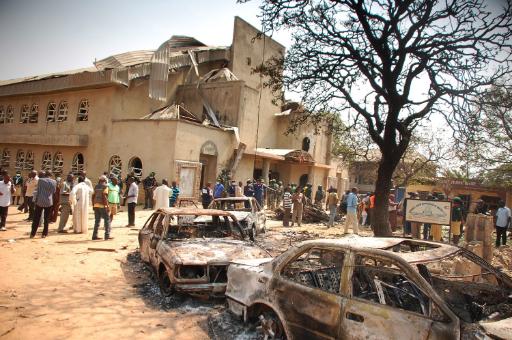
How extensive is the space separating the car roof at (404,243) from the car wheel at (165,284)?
284cm

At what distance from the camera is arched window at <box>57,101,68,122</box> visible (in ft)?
78.6

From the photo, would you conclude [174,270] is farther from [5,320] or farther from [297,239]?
[297,239]

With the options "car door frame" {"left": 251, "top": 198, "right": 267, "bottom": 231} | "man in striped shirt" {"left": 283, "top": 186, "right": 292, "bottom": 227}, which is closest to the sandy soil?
"car door frame" {"left": 251, "top": 198, "right": 267, "bottom": 231}

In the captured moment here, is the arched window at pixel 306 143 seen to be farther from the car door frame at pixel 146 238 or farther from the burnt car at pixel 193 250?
the car door frame at pixel 146 238

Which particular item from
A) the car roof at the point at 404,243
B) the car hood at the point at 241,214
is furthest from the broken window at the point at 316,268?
the car hood at the point at 241,214

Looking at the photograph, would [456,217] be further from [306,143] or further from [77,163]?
[77,163]

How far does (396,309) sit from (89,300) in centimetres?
463

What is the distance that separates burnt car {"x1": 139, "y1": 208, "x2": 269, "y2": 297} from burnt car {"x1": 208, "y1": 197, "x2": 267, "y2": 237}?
10.4ft

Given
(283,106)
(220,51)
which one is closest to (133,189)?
(220,51)

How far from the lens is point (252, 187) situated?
57.2ft

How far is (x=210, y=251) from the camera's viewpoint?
5828 mm

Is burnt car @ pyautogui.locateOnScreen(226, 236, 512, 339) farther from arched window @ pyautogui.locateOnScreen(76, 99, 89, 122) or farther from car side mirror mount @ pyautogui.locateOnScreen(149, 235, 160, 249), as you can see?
arched window @ pyautogui.locateOnScreen(76, 99, 89, 122)

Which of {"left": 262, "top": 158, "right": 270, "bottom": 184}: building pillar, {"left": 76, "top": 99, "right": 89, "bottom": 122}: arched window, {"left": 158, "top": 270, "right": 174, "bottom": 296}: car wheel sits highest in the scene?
{"left": 76, "top": 99, "right": 89, "bottom": 122}: arched window

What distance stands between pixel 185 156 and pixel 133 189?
6920 millimetres
